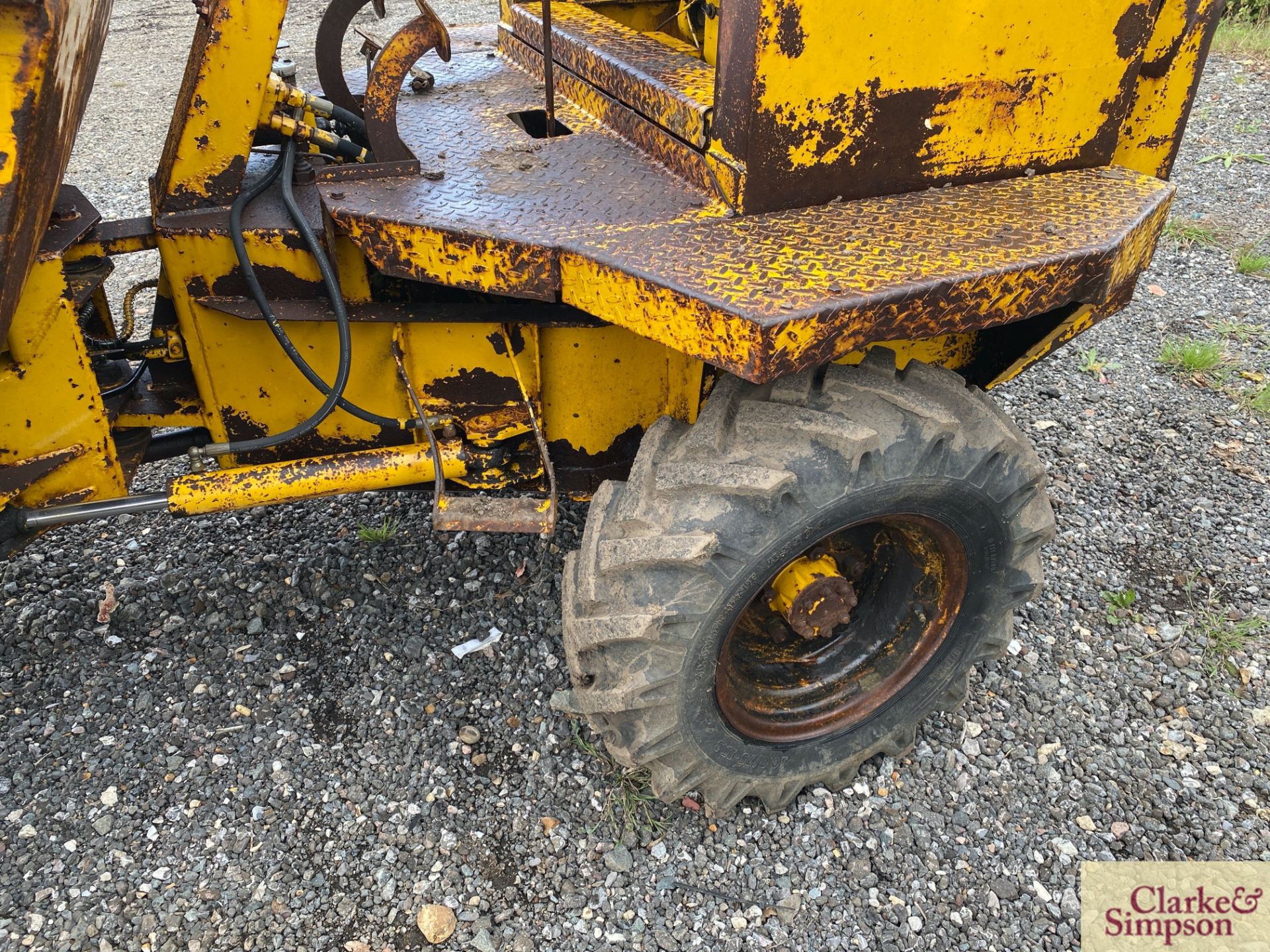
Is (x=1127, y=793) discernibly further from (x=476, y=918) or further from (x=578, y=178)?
(x=578, y=178)

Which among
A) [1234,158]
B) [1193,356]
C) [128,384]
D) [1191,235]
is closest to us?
[128,384]

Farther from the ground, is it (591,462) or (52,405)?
(52,405)

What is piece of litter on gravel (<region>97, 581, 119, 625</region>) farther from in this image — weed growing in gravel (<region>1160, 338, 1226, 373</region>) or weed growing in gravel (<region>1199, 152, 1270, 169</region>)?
weed growing in gravel (<region>1199, 152, 1270, 169</region>)

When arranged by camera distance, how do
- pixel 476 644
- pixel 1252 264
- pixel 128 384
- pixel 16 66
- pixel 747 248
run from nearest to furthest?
pixel 16 66
pixel 747 248
pixel 128 384
pixel 476 644
pixel 1252 264

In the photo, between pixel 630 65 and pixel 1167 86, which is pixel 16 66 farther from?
pixel 1167 86

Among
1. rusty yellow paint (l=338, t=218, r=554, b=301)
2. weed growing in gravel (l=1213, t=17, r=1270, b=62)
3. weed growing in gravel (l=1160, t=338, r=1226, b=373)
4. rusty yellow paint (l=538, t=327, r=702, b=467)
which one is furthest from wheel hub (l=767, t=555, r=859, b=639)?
weed growing in gravel (l=1213, t=17, r=1270, b=62)

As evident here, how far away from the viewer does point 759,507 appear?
74.3 inches

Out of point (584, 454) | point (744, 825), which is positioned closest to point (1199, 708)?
point (744, 825)

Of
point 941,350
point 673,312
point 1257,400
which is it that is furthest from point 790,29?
point 1257,400

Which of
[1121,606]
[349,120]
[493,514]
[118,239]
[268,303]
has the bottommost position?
Result: [1121,606]

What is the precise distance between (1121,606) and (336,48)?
9.24 ft

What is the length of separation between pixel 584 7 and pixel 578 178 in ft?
3.53

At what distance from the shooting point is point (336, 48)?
2.44 metres

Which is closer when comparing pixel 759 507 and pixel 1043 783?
pixel 759 507
